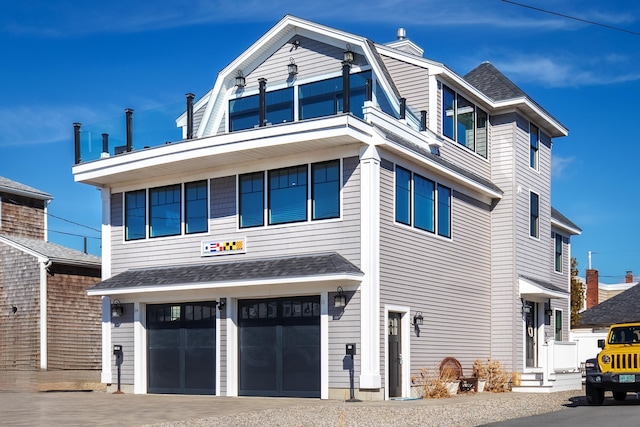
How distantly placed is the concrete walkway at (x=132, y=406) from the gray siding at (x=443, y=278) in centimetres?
160

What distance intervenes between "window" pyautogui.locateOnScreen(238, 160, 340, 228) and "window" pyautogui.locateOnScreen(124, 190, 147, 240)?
347 centimetres

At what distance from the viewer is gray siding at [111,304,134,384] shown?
23.1 m

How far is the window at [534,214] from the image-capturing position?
2675 centimetres

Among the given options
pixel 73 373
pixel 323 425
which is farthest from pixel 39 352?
pixel 323 425

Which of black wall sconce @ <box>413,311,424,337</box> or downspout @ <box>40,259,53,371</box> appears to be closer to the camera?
black wall sconce @ <box>413,311,424,337</box>

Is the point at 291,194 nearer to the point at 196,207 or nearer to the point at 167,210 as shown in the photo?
the point at 196,207

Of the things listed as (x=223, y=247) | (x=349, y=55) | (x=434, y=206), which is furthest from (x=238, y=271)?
(x=349, y=55)

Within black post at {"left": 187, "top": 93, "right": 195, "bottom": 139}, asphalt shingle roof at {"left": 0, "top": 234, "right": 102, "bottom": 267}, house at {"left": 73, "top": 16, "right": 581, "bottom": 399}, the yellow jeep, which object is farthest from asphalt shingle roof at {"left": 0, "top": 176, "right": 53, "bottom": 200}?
the yellow jeep

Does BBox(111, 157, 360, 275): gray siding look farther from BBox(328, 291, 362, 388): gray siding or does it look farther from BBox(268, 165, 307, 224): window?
BBox(328, 291, 362, 388): gray siding

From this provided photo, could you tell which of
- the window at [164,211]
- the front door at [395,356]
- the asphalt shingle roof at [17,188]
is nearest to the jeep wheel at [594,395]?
the front door at [395,356]

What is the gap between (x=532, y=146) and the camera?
2725 cm

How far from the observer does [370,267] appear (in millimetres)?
19328

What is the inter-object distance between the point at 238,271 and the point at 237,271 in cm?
4

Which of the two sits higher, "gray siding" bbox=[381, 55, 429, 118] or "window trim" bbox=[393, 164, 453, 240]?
"gray siding" bbox=[381, 55, 429, 118]
